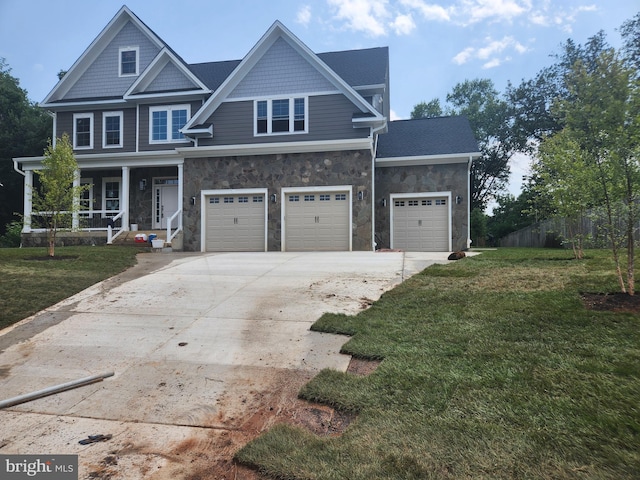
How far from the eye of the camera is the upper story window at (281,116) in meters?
14.3

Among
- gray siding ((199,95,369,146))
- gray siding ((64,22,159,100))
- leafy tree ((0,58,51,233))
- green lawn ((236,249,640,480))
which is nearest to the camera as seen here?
green lawn ((236,249,640,480))

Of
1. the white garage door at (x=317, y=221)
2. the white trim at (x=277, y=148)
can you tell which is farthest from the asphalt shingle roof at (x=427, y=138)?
the white garage door at (x=317, y=221)

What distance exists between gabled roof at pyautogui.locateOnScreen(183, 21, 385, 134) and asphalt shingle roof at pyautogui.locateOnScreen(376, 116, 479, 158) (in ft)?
10.1

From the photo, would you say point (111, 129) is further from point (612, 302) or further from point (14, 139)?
point (612, 302)

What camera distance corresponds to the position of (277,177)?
13953 millimetres

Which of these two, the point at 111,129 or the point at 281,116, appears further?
the point at 111,129

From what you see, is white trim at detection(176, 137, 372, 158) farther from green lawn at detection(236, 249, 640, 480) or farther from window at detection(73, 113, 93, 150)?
green lawn at detection(236, 249, 640, 480)

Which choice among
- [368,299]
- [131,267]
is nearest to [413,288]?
[368,299]

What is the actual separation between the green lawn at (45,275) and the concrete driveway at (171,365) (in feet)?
1.08

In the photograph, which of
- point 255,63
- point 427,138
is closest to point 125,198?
point 255,63

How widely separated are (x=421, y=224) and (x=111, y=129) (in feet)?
47.9

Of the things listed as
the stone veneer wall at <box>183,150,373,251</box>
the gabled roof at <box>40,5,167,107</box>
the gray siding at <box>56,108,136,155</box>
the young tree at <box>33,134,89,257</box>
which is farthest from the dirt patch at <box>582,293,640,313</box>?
the gabled roof at <box>40,5,167,107</box>

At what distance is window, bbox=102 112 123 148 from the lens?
17.0 metres

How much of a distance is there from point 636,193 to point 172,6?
12.7 meters
